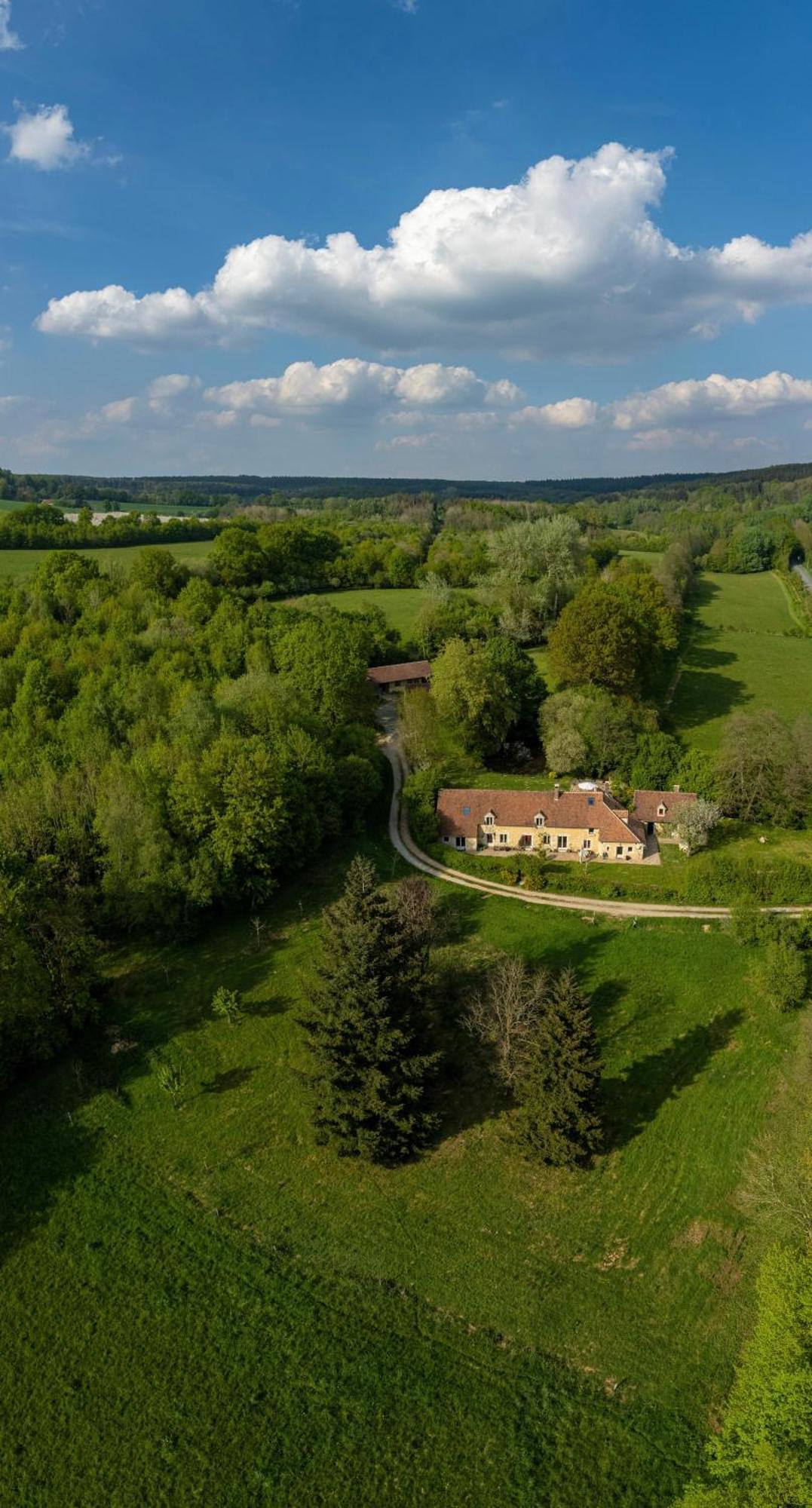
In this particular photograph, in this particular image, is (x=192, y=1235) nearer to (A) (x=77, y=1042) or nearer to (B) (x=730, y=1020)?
(A) (x=77, y=1042)

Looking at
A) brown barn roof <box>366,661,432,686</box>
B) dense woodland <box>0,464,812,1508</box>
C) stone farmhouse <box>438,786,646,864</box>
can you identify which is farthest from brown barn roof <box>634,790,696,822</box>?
brown barn roof <box>366,661,432,686</box>

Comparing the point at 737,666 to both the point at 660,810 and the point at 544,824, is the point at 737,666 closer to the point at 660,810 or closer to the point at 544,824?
the point at 660,810

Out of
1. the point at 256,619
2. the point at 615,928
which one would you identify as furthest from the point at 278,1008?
the point at 256,619

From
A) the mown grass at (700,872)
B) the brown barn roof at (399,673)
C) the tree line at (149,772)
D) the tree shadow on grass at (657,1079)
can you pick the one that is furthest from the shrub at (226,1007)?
the brown barn roof at (399,673)

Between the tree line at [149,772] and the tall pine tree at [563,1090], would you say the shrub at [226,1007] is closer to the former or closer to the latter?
the tree line at [149,772]

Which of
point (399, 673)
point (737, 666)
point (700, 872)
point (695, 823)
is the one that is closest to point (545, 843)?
point (695, 823)
